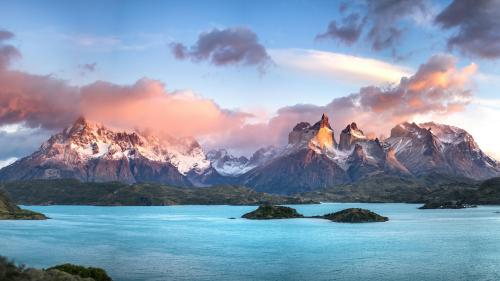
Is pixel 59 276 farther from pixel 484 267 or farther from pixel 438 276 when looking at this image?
pixel 484 267

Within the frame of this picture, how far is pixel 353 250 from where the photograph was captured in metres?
179

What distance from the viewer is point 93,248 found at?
190625 millimetres

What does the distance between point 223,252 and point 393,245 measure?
60595 mm

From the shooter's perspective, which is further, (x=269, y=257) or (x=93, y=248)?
(x=93, y=248)

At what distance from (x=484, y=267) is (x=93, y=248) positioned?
12597 cm

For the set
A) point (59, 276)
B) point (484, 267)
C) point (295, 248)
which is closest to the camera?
point (59, 276)

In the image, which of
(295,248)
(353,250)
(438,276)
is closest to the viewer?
(438,276)

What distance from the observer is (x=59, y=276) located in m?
84.2

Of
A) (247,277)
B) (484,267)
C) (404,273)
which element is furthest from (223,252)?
(484,267)

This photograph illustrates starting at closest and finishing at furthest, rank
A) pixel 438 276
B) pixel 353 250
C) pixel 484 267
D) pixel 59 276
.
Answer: pixel 59 276 < pixel 438 276 < pixel 484 267 < pixel 353 250

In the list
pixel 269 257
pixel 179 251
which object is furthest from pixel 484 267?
pixel 179 251

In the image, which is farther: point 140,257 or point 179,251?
point 179,251

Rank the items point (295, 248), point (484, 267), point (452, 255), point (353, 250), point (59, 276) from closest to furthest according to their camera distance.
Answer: point (59, 276), point (484, 267), point (452, 255), point (353, 250), point (295, 248)

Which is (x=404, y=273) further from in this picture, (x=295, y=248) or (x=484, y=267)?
(x=295, y=248)
